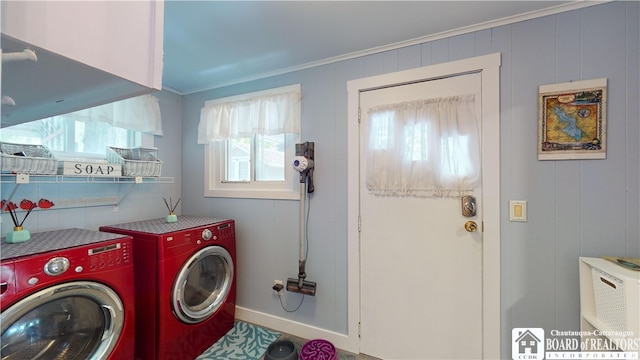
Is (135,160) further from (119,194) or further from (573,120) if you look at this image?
(573,120)

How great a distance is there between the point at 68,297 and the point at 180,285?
57cm

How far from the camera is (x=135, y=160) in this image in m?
A: 1.98

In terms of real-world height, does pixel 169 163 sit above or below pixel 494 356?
above

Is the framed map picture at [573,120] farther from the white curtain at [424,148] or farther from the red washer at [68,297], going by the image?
the red washer at [68,297]

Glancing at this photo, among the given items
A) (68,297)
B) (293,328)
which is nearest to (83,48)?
(68,297)

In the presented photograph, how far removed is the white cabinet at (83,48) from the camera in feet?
1.51

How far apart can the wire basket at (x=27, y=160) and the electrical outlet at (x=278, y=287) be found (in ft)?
5.31

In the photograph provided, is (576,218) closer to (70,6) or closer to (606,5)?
(606,5)

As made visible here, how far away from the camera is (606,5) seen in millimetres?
1365

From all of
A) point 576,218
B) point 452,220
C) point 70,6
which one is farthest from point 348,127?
point 70,6

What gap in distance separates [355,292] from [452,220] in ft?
2.76

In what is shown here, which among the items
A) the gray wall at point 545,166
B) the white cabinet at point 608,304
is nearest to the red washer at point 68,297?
the gray wall at point 545,166

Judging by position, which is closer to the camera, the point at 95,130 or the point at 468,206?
the point at 468,206

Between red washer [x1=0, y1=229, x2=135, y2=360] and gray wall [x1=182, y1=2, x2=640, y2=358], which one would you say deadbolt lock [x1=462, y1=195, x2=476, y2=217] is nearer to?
gray wall [x1=182, y1=2, x2=640, y2=358]
